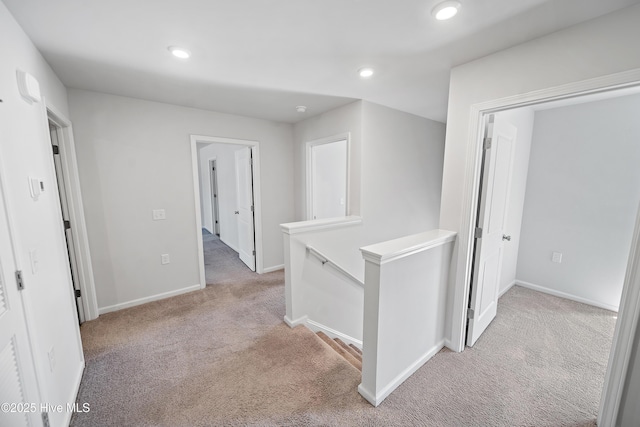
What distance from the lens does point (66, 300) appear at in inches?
68.6

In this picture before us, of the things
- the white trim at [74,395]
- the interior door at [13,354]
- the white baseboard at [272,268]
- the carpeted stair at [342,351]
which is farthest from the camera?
the white baseboard at [272,268]

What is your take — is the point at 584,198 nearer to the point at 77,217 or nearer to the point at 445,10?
the point at 445,10

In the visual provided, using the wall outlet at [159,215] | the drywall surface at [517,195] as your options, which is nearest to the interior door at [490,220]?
the drywall surface at [517,195]

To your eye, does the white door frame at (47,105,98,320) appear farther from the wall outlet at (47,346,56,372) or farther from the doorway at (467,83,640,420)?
the doorway at (467,83,640,420)

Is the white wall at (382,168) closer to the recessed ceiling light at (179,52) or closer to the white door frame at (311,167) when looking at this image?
the white door frame at (311,167)

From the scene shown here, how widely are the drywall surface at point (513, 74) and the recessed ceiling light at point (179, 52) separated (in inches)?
80.5

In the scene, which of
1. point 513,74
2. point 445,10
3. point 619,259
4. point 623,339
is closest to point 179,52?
point 445,10

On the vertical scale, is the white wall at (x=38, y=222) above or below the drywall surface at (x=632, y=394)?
above

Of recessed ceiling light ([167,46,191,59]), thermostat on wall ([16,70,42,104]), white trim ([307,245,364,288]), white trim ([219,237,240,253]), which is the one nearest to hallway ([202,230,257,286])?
white trim ([219,237,240,253])

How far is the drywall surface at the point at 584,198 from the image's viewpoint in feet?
8.65

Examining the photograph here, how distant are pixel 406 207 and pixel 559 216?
1785 mm

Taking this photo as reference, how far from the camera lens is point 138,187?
9.26ft

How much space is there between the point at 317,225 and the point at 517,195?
259cm

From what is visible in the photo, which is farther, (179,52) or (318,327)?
(318,327)
